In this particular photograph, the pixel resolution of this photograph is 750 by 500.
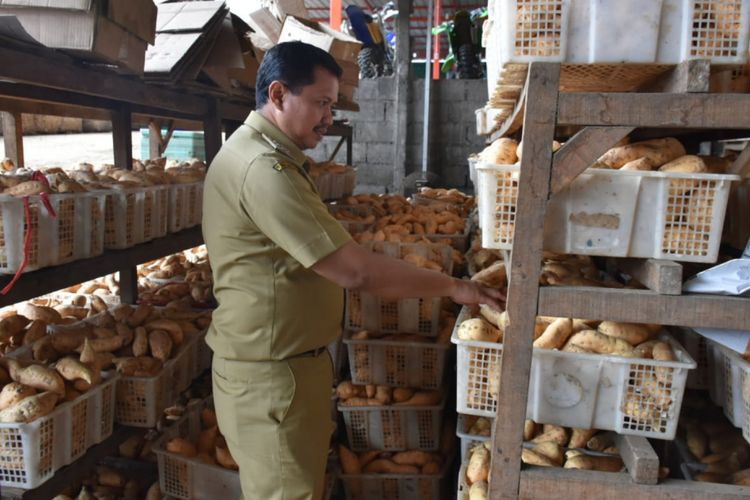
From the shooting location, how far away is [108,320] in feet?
9.40

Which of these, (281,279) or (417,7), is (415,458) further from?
(417,7)

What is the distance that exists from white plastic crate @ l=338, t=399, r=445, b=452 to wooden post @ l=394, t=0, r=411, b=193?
682cm

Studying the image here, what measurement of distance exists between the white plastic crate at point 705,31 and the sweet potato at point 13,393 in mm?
2183

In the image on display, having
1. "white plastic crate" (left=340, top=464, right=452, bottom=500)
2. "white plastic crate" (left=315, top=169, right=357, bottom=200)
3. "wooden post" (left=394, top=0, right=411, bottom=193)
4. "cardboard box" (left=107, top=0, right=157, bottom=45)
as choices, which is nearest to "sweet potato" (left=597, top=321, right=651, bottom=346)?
"white plastic crate" (left=340, top=464, right=452, bottom=500)

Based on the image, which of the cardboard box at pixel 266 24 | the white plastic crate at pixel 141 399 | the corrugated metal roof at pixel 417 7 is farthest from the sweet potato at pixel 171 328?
the corrugated metal roof at pixel 417 7

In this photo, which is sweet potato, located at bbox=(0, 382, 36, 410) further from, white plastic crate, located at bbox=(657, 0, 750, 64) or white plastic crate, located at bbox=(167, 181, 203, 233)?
white plastic crate, located at bbox=(657, 0, 750, 64)

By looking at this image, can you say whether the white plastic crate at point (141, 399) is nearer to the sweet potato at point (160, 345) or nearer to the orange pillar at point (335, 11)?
the sweet potato at point (160, 345)

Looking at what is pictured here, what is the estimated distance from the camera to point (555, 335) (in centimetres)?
176

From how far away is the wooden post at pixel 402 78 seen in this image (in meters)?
9.48

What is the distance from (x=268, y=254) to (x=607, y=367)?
40.6 inches

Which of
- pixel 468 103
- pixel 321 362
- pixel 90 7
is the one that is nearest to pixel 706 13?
pixel 321 362

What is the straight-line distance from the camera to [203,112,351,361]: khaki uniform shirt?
5.47 ft

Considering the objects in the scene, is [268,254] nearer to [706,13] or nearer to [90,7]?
[90,7]

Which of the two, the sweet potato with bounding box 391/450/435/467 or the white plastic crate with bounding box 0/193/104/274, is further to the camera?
the sweet potato with bounding box 391/450/435/467
